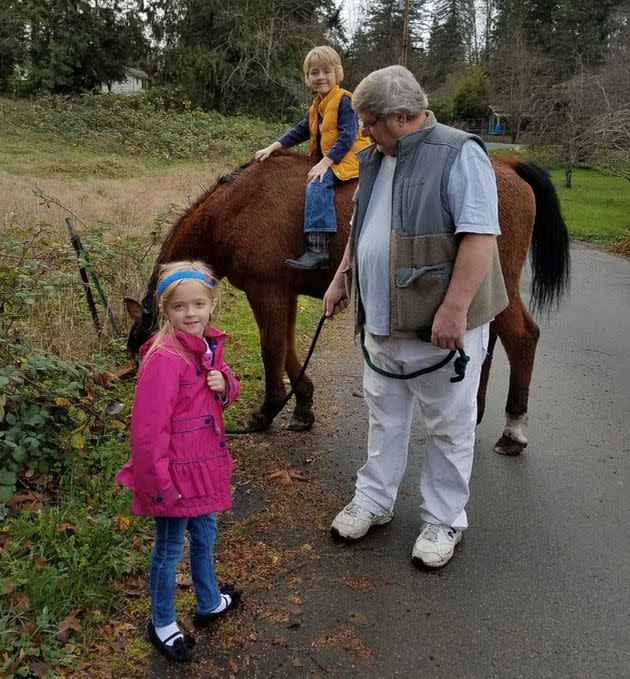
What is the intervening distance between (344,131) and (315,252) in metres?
0.79

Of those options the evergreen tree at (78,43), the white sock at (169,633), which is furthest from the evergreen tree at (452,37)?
the white sock at (169,633)

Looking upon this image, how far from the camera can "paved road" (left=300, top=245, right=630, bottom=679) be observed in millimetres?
2230

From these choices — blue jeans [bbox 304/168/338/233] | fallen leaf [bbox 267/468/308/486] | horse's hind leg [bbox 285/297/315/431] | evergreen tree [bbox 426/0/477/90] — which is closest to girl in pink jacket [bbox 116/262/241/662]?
fallen leaf [bbox 267/468/308/486]

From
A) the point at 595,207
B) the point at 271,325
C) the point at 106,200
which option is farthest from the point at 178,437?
the point at 595,207

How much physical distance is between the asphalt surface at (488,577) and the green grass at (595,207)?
11.0m

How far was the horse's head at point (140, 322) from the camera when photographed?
11.1 feet

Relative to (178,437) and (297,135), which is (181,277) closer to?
(178,437)

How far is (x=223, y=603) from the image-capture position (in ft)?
7.79

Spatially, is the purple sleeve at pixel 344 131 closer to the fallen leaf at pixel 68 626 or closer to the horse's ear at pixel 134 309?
the horse's ear at pixel 134 309

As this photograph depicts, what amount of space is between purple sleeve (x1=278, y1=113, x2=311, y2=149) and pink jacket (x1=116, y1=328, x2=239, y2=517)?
241cm

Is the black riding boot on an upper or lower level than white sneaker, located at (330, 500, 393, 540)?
upper

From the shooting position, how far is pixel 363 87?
Answer: 2330mm

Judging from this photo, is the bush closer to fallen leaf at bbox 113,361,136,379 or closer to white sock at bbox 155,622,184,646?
fallen leaf at bbox 113,361,136,379

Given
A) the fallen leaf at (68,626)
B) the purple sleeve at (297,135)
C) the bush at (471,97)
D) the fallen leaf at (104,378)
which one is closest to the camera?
the fallen leaf at (68,626)
